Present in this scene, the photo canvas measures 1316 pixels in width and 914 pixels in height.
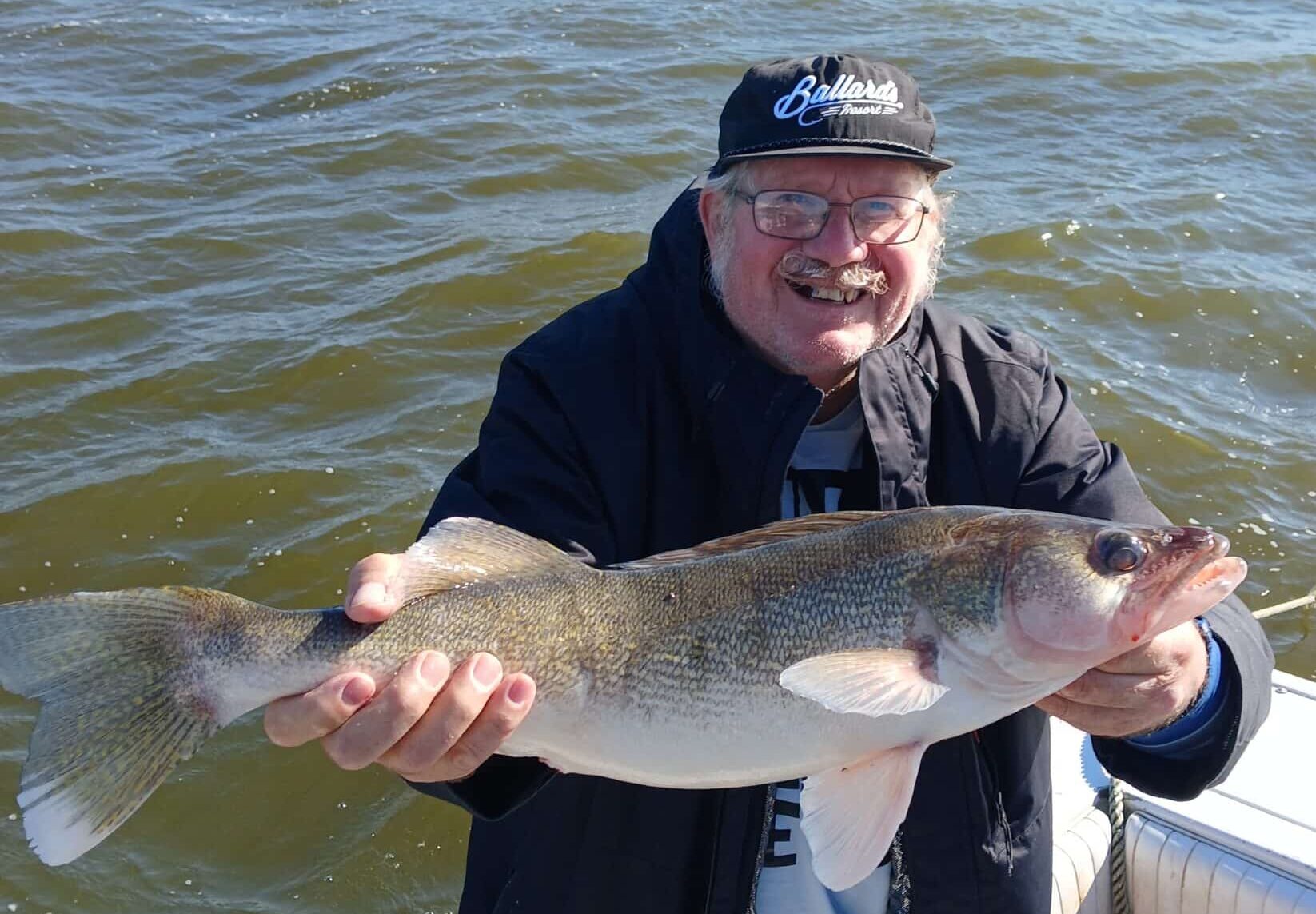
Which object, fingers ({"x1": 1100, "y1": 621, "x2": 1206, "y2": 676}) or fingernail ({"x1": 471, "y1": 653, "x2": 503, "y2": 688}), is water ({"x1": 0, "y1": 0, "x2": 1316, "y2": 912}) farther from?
fingers ({"x1": 1100, "y1": 621, "x2": 1206, "y2": 676})

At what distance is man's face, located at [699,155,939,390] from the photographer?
9.84 ft

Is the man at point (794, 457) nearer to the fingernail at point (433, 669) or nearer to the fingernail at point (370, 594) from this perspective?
the fingernail at point (370, 594)

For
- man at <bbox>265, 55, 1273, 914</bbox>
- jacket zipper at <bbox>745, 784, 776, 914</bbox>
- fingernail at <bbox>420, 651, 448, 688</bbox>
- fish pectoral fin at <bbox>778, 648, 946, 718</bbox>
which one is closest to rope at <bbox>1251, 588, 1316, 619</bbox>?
man at <bbox>265, 55, 1273, 914</bbox>

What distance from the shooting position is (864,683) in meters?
2.33

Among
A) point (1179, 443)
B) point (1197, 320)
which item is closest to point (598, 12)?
point (1197, 320)

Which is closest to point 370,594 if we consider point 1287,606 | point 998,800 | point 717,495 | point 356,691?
point 356,691

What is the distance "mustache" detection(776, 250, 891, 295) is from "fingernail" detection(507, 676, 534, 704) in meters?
1.22

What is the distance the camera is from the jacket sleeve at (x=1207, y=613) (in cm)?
265

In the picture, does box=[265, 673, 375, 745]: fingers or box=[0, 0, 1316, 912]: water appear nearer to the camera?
box=[265, 673, 375, 745]: fingers

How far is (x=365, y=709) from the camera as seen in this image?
8.09 ft

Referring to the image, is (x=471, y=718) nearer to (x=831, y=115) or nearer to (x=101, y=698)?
(x=101, y=698)

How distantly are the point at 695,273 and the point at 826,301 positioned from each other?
351 mm

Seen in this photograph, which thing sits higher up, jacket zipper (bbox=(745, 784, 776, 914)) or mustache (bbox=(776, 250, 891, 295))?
mustache (bbox=(776, 250, 891, 295))

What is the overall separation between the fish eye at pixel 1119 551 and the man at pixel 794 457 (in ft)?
1.01
